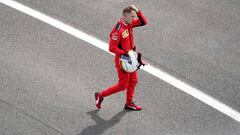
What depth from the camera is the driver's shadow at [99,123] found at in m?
8.92

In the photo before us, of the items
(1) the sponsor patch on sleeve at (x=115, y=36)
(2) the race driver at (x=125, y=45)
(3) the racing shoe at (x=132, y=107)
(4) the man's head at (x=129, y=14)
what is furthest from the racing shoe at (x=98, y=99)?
(4) the man's head at (x=129, y=14)

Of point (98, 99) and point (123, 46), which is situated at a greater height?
point (123, 46)

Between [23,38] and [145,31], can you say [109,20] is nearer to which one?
[145,31]

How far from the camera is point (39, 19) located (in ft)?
37.4

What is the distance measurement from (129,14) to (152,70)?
7.54ft

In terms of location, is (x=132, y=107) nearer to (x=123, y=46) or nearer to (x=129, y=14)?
(x=123, y=46)

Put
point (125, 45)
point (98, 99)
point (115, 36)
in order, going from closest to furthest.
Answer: point (115, 36)
point (125, 45)
point (98, 99)

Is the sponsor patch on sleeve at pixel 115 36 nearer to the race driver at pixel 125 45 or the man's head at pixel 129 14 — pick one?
the race driver at pixel 125 45

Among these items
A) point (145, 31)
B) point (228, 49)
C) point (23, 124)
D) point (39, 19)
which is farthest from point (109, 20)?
point (23, 124)

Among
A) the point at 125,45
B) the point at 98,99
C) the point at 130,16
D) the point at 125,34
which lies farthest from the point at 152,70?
the point at 130,16

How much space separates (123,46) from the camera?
28.2 ft

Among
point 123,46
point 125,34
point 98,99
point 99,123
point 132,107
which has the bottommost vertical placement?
point 99,123

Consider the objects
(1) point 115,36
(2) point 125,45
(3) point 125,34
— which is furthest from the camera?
(2) point 125,45

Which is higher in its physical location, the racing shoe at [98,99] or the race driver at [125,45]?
the race driver at [125,45]
